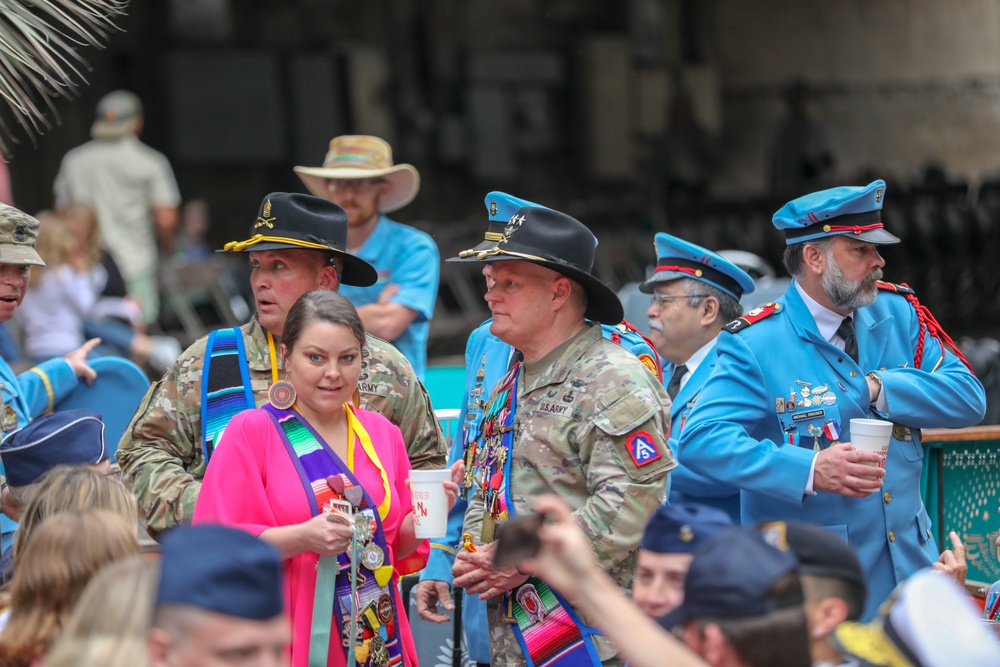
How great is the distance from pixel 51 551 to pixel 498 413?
135 centimetres

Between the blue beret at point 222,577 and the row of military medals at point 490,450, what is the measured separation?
1373 millimetres

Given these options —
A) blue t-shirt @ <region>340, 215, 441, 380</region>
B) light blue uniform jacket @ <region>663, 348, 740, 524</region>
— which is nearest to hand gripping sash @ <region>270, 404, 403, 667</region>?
light blue uniform jacket @ <region>663, 348, 740, 524</region>

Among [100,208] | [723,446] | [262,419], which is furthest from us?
[100,208]

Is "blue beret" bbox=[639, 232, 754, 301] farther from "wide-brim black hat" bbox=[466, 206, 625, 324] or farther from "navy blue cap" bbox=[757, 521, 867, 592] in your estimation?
"navy blue cap" bbox=[757, 521, 867, 592]

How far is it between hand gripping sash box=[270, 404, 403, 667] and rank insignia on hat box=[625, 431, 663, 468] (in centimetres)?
69

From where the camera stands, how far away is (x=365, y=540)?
3.60 m

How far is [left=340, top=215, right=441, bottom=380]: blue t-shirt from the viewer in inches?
227

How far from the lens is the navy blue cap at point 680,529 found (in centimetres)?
280

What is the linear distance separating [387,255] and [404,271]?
106 mm

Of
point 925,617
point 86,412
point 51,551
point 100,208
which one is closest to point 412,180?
point 86,412

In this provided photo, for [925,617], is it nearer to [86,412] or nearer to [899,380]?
[899,380]

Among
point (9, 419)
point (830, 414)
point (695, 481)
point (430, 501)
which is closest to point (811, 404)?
point (830, 414)

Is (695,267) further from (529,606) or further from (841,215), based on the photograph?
(529,606)

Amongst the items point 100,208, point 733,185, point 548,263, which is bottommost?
point 733,185
